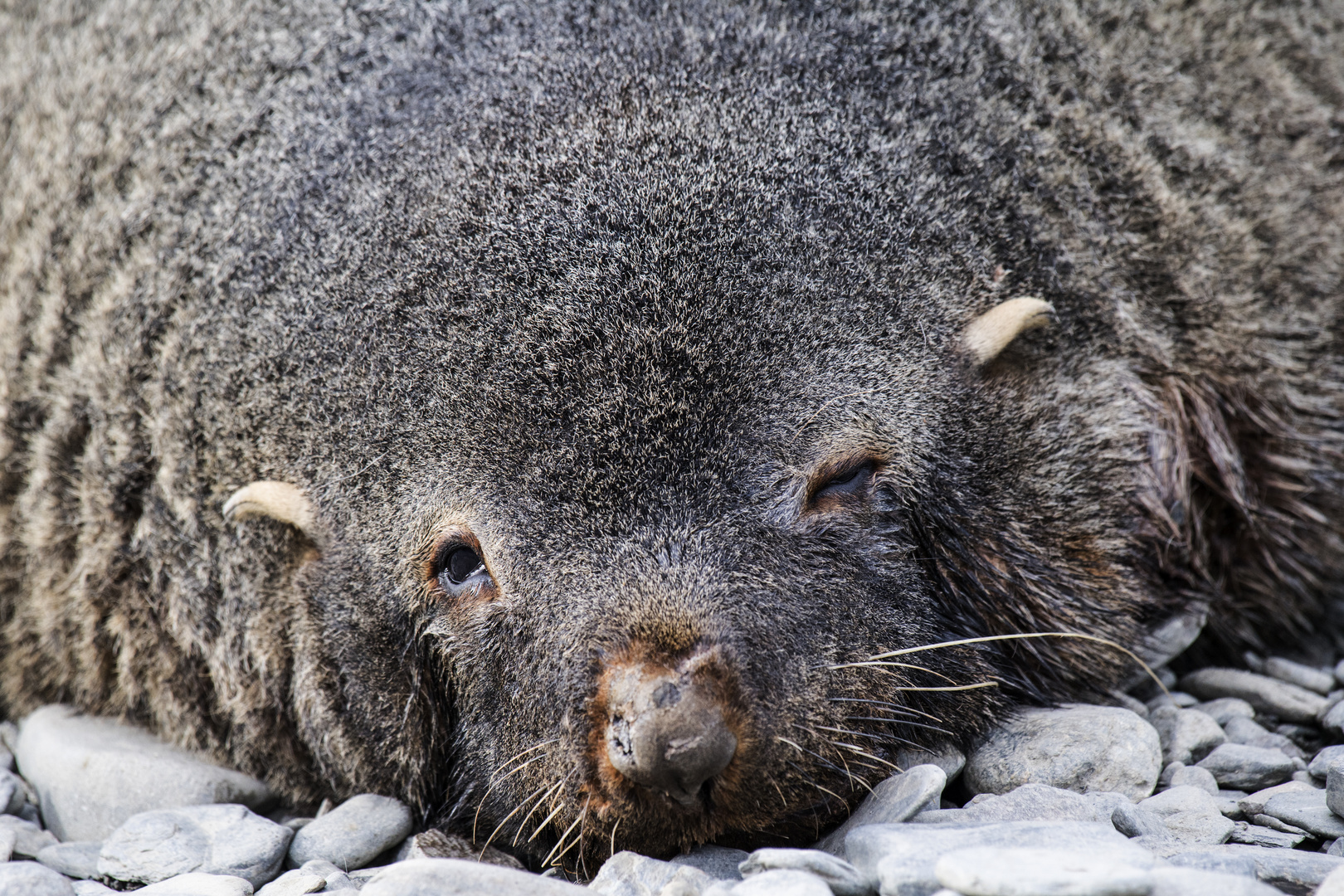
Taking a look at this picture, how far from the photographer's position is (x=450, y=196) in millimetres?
4352

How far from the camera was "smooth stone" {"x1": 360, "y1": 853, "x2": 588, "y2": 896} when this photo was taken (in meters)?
3.26

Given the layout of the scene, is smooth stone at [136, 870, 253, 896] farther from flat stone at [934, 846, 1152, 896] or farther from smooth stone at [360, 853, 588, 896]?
flat stone at [934, 846, 1152, 896]

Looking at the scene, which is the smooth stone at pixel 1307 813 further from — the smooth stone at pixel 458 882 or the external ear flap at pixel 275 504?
the external ear flap at pixel 275 504

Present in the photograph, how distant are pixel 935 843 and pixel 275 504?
2447 millimetres

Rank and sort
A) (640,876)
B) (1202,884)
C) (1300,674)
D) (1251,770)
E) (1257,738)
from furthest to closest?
(1300,674), (1257,738), (1251,770), (640,876), (1202,884)

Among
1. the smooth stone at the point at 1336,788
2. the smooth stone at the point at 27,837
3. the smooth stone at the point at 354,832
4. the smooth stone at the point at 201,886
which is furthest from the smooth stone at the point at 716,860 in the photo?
the smooth stone at the point at 27,837

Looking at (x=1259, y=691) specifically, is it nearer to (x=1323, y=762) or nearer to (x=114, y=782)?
(x=1323, y=762)

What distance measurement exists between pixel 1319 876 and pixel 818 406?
1801 mm

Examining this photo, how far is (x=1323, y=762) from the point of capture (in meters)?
4.05

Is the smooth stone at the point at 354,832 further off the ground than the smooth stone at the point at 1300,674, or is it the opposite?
the smooth stone at the point at 354,832

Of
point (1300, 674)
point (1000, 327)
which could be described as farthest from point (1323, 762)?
point (1000, 327)

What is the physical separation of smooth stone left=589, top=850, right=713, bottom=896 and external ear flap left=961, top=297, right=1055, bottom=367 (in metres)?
1.92

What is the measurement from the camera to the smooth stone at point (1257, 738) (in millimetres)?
4395

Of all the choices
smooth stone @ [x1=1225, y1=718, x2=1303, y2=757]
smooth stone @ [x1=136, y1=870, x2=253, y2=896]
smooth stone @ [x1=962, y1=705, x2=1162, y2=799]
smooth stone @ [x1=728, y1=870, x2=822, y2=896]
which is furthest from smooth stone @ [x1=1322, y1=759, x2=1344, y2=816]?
smooth stone @ [x1=136, y1=870, x2=253, y2=896]
